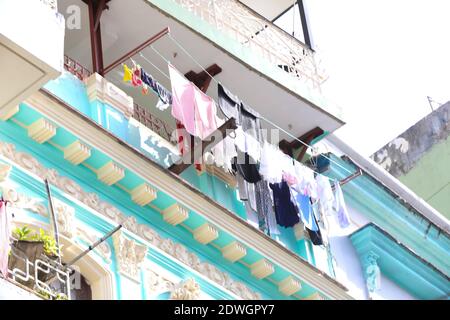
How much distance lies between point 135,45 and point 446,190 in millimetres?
9615

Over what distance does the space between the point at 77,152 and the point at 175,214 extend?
1237 mm

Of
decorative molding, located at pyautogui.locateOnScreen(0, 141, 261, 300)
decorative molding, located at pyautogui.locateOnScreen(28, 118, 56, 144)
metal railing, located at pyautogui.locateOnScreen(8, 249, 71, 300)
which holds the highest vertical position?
decorative molding, located at pyautogui.locateOnScreen(28, 118, 56, 144)

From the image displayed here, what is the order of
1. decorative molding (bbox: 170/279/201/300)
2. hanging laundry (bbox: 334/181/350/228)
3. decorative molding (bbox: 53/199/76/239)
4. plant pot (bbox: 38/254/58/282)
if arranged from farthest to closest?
hanging laundry (bbox: 334/181/350/228) → decorative molding (bbox: 170/279/201/300) → decorative molding (bbox: 53/199/76/239) → plant pot (bbox: 38/254/58/282)

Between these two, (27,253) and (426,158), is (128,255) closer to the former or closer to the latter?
(27,253)

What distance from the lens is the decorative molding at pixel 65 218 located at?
12148 millimetres

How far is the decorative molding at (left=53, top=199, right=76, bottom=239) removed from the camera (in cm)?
1215

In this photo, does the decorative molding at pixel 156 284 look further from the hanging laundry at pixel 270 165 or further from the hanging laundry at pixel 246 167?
the hanging laundry at pixel 270 165

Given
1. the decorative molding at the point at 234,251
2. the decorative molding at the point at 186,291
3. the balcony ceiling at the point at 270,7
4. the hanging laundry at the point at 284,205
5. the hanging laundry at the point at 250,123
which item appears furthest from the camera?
the balcony ceiling at the point at 270,7

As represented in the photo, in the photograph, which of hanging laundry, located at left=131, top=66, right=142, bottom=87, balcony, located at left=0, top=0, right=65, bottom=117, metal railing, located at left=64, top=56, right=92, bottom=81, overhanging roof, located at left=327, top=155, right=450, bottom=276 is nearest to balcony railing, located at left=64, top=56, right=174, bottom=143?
metal railing, located at left=64, top=56, right=92, bottom=81

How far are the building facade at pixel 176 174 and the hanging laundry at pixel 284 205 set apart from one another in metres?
0.16

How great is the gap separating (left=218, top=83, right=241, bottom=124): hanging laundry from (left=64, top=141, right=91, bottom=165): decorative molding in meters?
2.07

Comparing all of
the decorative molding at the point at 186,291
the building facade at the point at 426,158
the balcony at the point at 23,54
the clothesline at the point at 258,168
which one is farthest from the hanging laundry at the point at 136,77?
the building facade at the point at 426,158

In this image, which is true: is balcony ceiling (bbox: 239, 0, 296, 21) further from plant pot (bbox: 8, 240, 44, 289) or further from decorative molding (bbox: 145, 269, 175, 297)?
plant pot (bbox: 8, 240, 44, 289)

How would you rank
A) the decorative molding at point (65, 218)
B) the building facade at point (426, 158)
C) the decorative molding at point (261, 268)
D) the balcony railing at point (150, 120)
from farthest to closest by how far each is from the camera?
the building facade at point (426, 158) → the balcony railing at point (150, 120) → the decorative molding at point (261, 268) → the decorative molding at point (65, 218)
